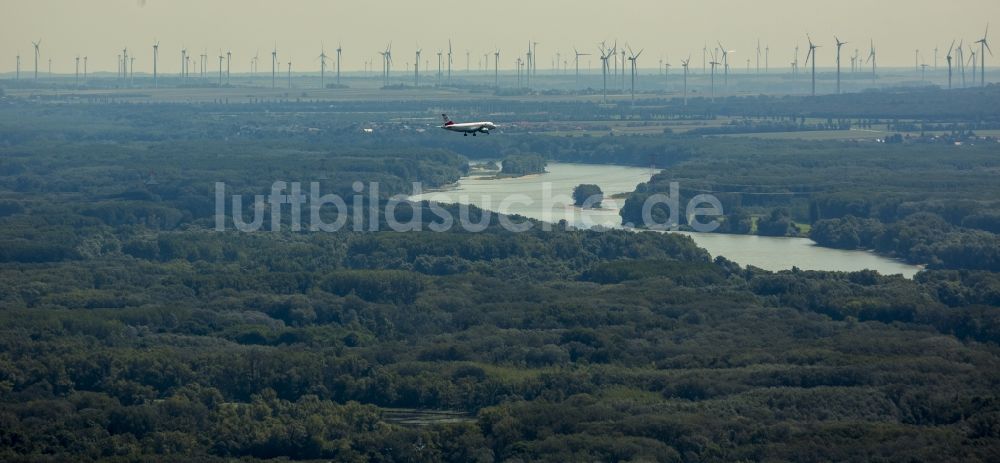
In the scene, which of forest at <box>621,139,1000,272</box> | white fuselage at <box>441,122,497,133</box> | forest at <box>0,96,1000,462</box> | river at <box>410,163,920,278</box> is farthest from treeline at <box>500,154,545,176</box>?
white fuselage at <box>441,122,497,133</box>

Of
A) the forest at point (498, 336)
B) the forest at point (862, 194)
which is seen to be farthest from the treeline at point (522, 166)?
the forest at point (498, 336)

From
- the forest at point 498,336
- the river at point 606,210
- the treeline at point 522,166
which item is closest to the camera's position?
the forest at point 498,336

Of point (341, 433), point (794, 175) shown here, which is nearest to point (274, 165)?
point (794, 175)

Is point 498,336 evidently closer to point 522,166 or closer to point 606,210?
point 606,210

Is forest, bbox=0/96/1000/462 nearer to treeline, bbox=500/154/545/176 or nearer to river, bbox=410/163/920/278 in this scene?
river, bbox=410/163/920/278

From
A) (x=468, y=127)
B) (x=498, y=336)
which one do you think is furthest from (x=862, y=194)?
(x=468, y=127)

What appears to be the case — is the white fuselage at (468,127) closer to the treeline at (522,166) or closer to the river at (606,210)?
the river at (606,210)

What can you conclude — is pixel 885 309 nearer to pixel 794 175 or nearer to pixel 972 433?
pixel 972 433
